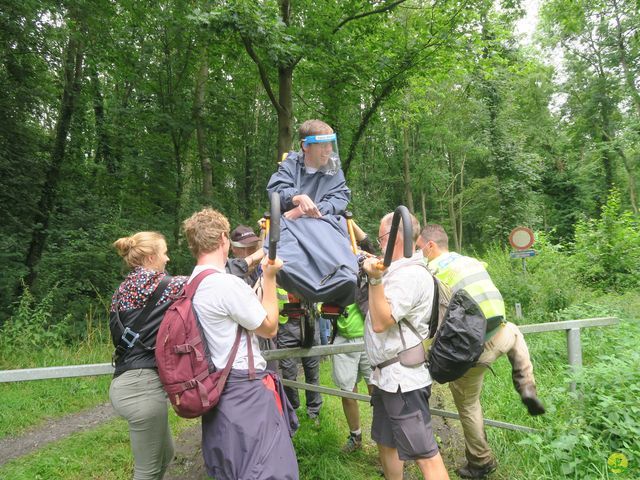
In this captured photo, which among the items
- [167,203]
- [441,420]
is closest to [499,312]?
[441,420]

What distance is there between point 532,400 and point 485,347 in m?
0.44

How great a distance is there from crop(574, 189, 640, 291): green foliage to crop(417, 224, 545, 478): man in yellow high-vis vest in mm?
8194

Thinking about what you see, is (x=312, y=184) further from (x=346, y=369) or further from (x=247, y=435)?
(x=346, y=369)

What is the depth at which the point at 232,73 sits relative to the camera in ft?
42.1

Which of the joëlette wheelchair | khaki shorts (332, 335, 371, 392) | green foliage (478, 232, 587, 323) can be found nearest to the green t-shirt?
khaki shorts (332, 335, 371, 392)

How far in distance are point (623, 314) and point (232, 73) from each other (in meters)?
11.8

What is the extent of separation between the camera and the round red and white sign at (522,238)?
8.78 meters

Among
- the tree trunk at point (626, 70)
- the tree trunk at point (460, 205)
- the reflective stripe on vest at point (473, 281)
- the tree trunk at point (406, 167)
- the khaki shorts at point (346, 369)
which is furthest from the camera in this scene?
the tree trunk at point (460, 205)

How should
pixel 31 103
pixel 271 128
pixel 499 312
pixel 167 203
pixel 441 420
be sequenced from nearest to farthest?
pixel 499 312, pixel 441 420, pixel 31 103, pixel 167 203, pixel 271 128

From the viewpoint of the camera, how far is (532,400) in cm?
277

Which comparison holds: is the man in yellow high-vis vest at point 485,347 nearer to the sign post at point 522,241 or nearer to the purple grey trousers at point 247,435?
the purple grey trousers at point 247,435

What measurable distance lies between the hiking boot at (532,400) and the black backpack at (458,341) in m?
0.70

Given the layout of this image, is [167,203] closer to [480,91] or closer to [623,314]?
[623,314]

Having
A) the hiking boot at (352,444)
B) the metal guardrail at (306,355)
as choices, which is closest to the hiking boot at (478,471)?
the metal guardrail at (306,355)
